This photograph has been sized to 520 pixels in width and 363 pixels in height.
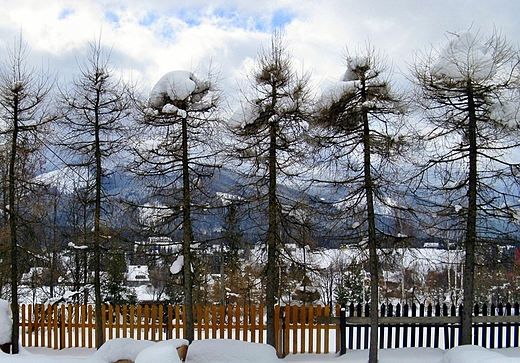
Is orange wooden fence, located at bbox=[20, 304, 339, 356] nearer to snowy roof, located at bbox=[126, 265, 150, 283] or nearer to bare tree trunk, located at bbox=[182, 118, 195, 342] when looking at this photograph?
bare tree trunk, located at bbox=[182, 118, 195, 342]

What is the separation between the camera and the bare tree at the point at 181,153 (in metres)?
9.71

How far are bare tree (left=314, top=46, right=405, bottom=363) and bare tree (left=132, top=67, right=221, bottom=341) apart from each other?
2991mm

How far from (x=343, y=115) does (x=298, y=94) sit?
4.51 ft

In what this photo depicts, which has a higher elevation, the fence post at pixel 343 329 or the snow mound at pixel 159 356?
the snow mound at pixel 159 356

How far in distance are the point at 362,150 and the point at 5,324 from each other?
10.5 meters

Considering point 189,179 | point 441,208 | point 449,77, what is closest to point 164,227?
point 189,179

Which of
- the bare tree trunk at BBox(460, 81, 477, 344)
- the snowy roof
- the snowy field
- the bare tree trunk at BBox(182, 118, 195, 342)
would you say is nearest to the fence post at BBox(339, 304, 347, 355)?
the snowy field

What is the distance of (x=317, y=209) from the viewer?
29.2 ft

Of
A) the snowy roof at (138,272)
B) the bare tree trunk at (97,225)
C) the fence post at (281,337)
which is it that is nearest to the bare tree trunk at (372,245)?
the fence post at (281,337)

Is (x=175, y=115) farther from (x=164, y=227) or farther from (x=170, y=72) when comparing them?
(x=164, y=227)

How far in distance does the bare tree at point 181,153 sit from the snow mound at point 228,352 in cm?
143

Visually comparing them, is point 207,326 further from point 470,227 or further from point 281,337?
point 470,227

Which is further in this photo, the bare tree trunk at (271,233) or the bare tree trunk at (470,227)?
the bare tree trunk at (271,233)

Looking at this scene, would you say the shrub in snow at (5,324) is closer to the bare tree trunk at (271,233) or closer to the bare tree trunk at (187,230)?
the bare tree trunk at (187,230)
